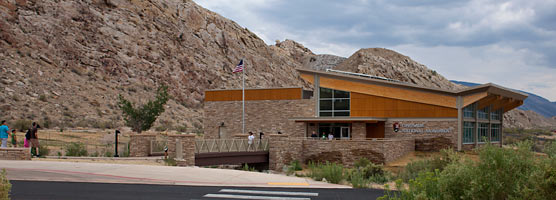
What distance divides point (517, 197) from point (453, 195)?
1.10 metres

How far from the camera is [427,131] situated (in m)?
40.4

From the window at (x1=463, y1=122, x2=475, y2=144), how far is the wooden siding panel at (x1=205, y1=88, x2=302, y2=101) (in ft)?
47.4

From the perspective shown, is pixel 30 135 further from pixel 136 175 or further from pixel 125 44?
pixel 125 44

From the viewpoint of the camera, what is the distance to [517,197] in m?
8.61

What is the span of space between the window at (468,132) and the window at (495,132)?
24.7ft

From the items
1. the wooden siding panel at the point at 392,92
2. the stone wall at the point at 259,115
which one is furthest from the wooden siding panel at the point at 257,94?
the wooden siding panel at the point at 392,92

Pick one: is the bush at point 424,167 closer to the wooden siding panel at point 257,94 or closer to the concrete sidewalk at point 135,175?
the concrete sidewalk at point 135,175

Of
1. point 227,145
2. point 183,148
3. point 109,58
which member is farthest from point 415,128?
point 109,58

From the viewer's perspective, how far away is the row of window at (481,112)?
136ft

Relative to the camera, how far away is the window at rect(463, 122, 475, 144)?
40.7 metres

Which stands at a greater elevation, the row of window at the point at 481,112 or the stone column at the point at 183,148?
the row of window at the point at 481,112

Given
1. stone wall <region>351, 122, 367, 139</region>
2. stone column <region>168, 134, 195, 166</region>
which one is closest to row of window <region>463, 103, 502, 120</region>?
stone wall <region>351, 122, 367, 139</region>

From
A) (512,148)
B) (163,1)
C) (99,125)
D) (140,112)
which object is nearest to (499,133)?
(140,112)

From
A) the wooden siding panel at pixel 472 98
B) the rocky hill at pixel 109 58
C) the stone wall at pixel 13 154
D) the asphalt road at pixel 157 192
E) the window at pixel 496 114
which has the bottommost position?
the asphalt road at pixel 157 192
